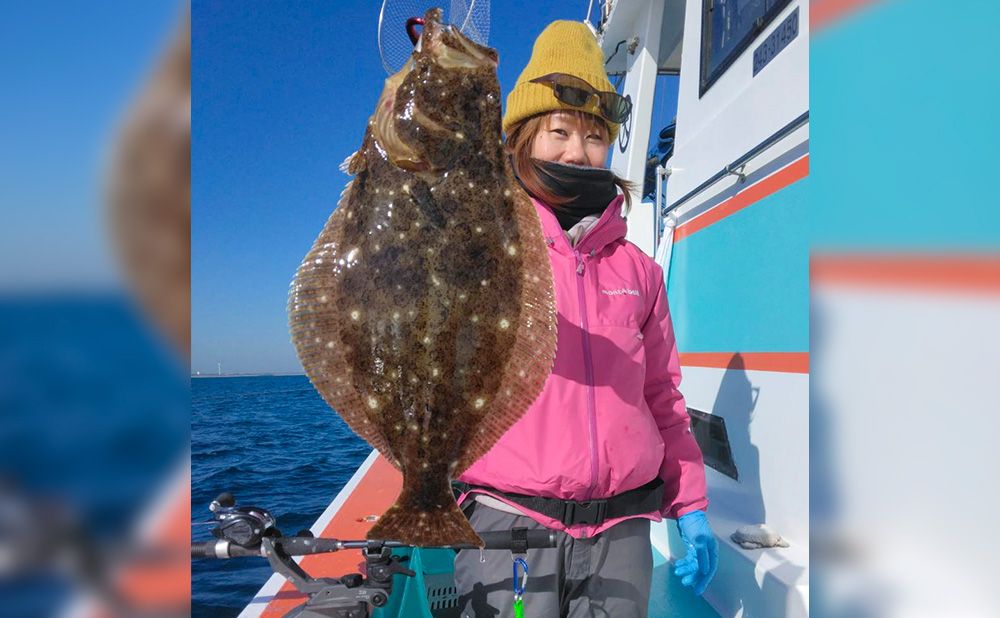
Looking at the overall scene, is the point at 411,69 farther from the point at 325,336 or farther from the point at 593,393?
the point at 593,393

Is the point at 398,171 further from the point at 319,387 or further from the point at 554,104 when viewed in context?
the point at 554,104

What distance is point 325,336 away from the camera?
1.61 meters

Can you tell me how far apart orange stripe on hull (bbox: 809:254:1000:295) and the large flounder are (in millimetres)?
1095

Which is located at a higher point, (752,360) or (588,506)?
(752,360)

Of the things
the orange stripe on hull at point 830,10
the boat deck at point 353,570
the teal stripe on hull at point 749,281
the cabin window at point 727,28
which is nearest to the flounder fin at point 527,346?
the orange stripe on hull at point 830,10

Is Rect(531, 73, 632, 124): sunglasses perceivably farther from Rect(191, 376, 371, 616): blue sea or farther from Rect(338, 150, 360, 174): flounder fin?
Rect(191, 376, 371, 616): blue sea

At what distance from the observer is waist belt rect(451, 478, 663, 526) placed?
6.76 ft

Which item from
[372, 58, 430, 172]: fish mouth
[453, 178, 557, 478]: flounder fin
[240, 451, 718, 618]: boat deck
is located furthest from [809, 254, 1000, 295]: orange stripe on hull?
[240, 451, 718, 618]: boat deck

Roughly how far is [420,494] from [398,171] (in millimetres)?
903

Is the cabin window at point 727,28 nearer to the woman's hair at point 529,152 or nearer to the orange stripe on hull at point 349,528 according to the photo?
the woman's hair at point 529,152

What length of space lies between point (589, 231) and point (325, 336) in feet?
3.81

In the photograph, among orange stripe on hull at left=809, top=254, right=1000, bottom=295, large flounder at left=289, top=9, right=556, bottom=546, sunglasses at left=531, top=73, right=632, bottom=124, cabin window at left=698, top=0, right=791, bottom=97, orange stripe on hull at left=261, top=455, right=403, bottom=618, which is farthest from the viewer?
cabin window at left=698, top=0, right=791, bottom=97

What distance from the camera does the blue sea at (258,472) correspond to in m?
7.41

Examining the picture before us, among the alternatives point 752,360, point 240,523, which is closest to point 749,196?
point 752,360
